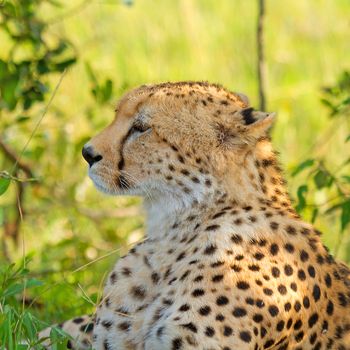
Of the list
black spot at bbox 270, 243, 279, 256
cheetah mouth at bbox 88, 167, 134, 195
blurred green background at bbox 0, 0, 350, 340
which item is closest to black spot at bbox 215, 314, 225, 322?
black spot at bbox 270, 243, 279, 256

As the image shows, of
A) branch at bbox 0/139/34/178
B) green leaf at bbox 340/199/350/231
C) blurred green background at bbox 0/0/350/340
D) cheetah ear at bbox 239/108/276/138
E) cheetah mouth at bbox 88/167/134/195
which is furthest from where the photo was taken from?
branch at bbox 0/139/34/178

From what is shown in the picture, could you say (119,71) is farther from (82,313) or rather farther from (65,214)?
(82,313)

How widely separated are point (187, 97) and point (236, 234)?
0.55 m

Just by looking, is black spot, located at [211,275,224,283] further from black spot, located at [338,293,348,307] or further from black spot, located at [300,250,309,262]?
black spot, located at [338,293,348,307]

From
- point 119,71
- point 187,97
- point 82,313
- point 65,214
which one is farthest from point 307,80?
point 187,97

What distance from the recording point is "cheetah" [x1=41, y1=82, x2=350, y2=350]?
153 inches

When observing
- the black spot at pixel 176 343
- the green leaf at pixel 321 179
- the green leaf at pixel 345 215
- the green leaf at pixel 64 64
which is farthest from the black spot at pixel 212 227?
the green leaf at pixel 64 64

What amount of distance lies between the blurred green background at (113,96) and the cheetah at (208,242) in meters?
0.44

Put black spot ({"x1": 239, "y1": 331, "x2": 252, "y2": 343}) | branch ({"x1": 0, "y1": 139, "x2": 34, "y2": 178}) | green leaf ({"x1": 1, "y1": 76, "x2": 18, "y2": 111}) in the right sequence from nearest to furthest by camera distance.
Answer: black spot ({"x1": 239, "y1": 331, "x2": 252, "y2": 343}), green leaf ({"x1": 1, "y1": 76, "x2": 18, "y2": 111}), branch ({"x1": 0, "y1": 139, "x2": 34, "y2": 178})

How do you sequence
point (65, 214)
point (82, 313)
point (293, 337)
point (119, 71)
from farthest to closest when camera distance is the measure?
1. point (119, 71)
2. point (65, 214)
3. point (82, 313)
4. point (293, 337)

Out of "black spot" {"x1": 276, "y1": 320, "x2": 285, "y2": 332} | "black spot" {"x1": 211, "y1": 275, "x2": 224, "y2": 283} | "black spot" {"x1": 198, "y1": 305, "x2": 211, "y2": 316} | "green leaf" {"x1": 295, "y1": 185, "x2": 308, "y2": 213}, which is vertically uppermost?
"green leaf" {"x1": 295, "y1": 185, "x2": 308, "y2": 213}

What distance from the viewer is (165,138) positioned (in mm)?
4238

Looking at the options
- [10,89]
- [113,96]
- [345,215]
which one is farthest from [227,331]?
[113,96]

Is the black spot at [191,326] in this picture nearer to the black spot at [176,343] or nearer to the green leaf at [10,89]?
the black spot at [176,343]
